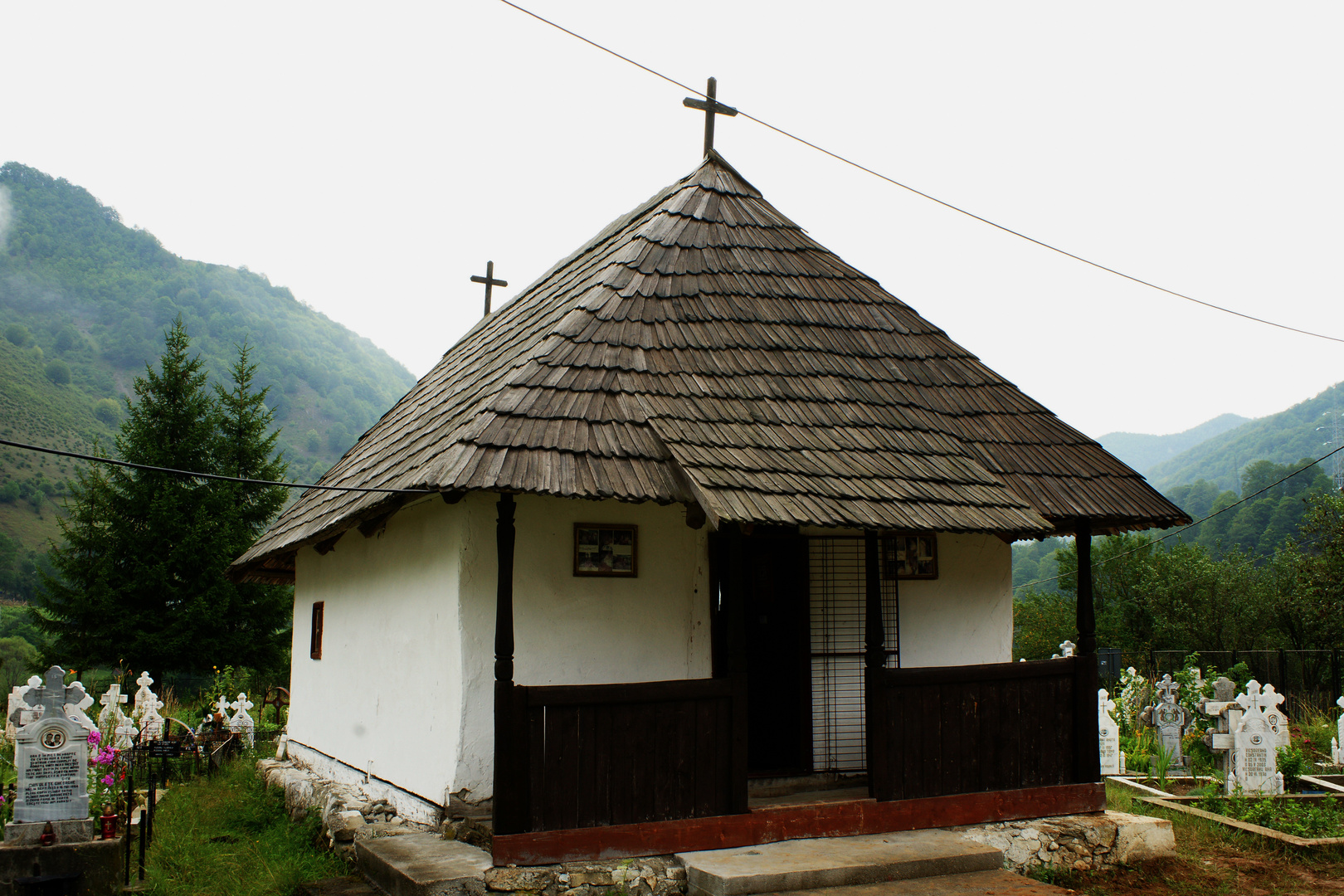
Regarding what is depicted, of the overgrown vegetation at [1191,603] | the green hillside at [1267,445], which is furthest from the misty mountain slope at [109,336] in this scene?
the green hillside at [1267,445]

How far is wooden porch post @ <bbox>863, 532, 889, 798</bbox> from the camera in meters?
5.88

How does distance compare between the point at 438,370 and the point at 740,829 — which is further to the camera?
the point at 438,370

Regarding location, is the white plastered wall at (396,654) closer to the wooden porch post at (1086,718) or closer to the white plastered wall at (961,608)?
the white plastered wall at (961,608)

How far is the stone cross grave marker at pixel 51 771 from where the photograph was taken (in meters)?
6.02

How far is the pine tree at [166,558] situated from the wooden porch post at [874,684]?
63.5 feet

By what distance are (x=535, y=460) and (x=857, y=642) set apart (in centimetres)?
298

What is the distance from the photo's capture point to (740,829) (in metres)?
5.50

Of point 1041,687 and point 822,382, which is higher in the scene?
point 822,382

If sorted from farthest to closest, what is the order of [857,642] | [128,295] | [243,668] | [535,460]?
[128,295] → [243,668] → [857,642] → [535,460]

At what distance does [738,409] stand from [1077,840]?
3.60m

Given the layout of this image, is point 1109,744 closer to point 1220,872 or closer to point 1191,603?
point 1220,872

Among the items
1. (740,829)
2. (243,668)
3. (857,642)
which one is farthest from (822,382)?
(243,668)

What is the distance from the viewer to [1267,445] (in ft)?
274

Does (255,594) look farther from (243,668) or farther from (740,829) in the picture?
(740,829)
